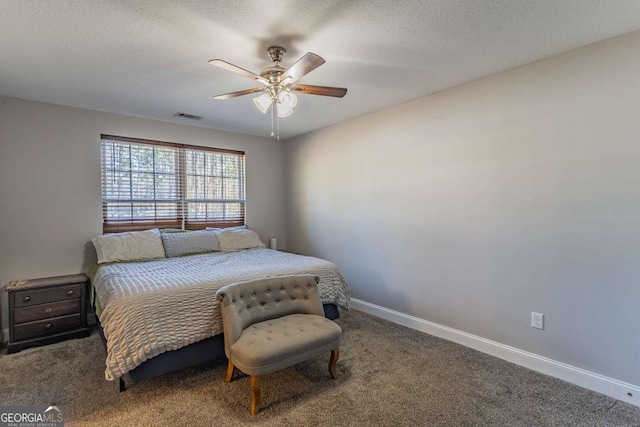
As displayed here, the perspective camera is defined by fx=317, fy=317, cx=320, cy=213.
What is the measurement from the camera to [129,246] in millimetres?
3463

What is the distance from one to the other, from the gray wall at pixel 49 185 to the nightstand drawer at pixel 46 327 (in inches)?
19.1

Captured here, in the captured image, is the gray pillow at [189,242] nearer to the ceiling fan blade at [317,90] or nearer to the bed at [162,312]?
the bed at [162,312]

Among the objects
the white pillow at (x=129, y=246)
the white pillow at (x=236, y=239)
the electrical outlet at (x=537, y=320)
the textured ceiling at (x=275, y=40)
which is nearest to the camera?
the textured ceiling at (x=275, y=40)

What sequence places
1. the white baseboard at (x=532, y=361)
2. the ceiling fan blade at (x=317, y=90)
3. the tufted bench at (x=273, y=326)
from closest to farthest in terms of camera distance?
the tufted bench at (x=273, y=326) < the white baseboard at (x=532, y=361) < the ceiling fan blade at (x=317, y=90)

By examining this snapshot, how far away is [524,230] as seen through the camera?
2572 mm

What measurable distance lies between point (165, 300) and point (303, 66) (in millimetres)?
1824

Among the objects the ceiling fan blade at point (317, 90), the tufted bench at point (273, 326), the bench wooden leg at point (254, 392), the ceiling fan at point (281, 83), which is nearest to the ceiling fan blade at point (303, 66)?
the ceiling fan at point (281, 83)

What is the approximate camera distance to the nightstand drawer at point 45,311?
2.84 meters

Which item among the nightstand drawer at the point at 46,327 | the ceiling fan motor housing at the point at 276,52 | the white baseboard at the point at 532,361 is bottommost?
the white baseboard at the point at 532,361

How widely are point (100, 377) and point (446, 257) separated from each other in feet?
10.1

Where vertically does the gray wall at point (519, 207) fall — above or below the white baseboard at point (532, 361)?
above

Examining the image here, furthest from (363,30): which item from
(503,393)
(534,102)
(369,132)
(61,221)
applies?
(61,221)

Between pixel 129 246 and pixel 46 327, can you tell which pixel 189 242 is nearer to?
pixel 129 246

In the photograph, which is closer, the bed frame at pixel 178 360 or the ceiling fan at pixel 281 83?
the ceiling fan at pixel 281 83
